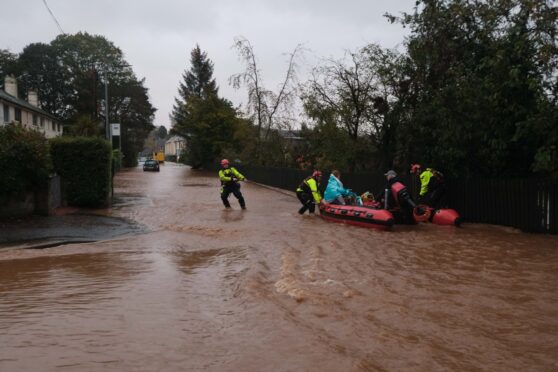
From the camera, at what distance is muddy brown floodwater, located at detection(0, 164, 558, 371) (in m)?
4.78

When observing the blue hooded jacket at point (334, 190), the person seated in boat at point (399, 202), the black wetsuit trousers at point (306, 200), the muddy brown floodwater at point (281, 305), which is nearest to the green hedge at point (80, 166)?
the muddy brown floodwater at point (281, 305)

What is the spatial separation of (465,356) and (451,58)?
12899 mm

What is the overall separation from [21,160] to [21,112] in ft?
107

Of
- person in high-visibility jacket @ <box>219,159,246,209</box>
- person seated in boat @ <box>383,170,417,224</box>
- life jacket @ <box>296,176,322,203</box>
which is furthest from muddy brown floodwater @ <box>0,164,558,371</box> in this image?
person in high-visibility jacket @ <box>219,159,246,209</box>

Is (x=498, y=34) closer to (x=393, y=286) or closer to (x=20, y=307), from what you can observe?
(x=393, y=286)

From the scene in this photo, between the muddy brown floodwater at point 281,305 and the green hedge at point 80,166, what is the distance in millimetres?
5107

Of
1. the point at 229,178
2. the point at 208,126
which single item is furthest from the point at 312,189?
the point at 208,126

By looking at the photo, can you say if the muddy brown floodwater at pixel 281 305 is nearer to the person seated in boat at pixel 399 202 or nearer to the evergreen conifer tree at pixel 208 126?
the person seated in boat at pixel 399 202

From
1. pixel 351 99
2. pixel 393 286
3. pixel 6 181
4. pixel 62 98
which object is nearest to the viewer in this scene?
pixel 393 286

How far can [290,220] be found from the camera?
15.0 metres

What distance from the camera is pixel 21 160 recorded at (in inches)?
487

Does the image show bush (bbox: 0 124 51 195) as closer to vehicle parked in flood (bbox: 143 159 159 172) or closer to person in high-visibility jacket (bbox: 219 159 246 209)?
person in high-visibility jacket (bbox: 219 159 246 209)

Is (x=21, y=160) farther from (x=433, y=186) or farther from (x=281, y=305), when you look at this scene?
(x=433, y=186)

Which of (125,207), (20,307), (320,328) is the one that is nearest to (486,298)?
(320,328)
